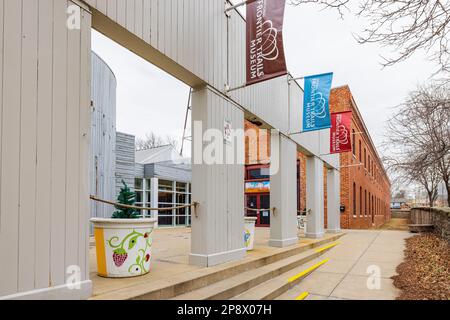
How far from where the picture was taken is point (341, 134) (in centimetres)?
1373

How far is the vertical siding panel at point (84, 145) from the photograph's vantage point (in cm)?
354

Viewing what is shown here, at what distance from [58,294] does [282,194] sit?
6.26 metres

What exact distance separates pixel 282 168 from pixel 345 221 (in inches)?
459

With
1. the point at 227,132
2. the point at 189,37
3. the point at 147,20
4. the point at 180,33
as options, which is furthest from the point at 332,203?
the point at 147,20

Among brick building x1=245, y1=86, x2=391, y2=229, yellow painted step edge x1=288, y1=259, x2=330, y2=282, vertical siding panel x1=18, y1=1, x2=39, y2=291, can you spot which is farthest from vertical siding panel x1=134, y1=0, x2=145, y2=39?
brick building x1=245, y1=86, x2=391, y2=229

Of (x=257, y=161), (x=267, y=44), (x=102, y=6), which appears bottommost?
(x=257, y=161)

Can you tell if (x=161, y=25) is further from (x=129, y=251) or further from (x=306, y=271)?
(x=306, y=271)

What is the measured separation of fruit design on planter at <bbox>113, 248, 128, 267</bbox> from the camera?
4.57 metres

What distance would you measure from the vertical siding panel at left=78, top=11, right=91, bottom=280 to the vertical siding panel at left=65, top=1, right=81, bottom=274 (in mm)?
40

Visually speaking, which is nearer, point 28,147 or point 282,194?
point 28,147

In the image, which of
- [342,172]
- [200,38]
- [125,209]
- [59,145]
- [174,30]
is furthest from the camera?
[342,172]

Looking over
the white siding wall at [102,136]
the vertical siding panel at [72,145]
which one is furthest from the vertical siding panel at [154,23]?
the white siding wall at [102,136]

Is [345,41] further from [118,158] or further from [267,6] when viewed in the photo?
[118,158]

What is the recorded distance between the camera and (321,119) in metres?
9.80
